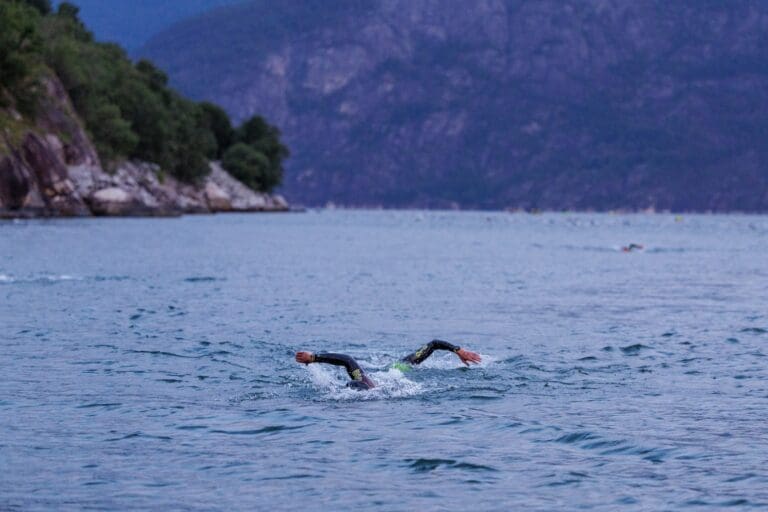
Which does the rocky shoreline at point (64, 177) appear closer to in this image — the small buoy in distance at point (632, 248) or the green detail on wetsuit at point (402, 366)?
the small buoy in distance at point (632, 248)

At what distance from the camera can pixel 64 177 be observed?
108 m

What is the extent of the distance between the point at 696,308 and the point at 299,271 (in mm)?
20746

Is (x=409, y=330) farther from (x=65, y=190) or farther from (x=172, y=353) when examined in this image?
(x=65, y=190)

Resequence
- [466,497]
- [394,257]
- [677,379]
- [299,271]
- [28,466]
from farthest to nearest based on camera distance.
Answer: [394,257] → [299,271] → [677,379] → [28,466] → [466,497]

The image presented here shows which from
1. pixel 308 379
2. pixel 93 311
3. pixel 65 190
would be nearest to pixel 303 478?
pixel 308 379

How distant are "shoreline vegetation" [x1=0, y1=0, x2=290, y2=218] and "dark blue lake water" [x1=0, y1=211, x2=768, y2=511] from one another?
65.5 meters

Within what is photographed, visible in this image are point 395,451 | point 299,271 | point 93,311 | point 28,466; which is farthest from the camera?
point 299,271

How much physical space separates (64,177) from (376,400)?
95.0m

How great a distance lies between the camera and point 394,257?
6431 cm

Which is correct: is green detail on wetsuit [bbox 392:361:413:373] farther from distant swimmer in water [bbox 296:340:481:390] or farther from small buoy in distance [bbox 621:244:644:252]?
small buoy in distance [bbox 621:244:644:252]

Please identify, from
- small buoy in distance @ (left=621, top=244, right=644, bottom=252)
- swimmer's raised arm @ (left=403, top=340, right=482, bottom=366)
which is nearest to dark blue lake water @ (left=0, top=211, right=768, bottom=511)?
A: swimmer's raised arm @ (left=403, top=340, right=482, bottom=366)

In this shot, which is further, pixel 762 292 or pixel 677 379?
pixel 762 292

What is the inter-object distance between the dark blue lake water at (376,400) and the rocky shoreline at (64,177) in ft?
197

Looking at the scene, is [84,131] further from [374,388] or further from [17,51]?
[374,388]
